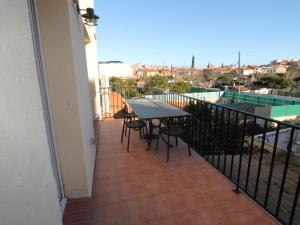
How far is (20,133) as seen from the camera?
2.22ft

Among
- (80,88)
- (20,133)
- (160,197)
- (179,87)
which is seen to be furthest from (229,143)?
(179,87)

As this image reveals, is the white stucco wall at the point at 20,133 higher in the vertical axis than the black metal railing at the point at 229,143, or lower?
higher

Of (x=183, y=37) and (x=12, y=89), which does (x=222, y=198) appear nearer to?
(x=12, y=89)

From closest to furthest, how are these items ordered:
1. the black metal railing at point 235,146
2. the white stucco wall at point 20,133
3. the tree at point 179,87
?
the white stucco wall at point 20,133
the black metal railing at point 235,146
the tree at point 179,87

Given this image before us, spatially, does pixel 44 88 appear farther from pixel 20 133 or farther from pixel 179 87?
pixel 179 87

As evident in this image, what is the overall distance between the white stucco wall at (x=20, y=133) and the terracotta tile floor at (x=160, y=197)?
1.18 metres

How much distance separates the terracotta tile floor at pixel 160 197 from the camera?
1.84m

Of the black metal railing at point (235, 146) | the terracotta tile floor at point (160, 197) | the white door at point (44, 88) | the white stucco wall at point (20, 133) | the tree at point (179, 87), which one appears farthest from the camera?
the tree at point (179, 87)

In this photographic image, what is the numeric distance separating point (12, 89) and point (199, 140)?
3.21m

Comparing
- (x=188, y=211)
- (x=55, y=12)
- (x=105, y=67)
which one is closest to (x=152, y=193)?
(x=188, y=211)

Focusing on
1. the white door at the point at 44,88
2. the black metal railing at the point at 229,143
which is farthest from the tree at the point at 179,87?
the white door at the point at 44,88

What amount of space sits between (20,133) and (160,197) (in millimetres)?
1846

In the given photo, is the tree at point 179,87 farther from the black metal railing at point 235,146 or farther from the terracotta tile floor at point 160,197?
the terracotta tile floor at point 160,197

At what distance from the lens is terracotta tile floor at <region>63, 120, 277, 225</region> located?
6.03 feet
